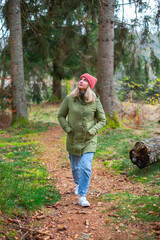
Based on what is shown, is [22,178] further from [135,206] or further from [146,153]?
[146,153]

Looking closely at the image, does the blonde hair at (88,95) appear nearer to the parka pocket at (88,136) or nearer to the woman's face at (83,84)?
the woman's face at (83,84)

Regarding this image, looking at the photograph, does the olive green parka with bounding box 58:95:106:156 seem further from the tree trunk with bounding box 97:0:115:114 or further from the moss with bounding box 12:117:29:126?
the moss with bounding box 12:117:29:126

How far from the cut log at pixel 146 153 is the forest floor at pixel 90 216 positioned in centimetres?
51

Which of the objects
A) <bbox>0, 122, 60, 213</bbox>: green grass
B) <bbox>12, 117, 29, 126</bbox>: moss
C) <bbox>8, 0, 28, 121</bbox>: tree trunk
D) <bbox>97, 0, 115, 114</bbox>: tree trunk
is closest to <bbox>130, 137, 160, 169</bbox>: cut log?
<bbox>0, 122, 60, 213</bbox>: green grass

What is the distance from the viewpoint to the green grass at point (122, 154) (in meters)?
5.66

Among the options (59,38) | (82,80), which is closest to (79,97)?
(82,80)

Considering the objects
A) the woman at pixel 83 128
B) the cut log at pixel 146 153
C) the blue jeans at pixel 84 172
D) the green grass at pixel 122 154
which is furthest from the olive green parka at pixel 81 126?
the green grass at pixel 122 154

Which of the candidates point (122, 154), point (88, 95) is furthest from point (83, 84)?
point (122, 154)

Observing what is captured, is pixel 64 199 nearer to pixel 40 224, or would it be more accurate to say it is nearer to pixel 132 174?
pixel 40 224

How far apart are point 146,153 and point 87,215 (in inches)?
86.8

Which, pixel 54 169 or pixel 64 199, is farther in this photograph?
pixel 54 169

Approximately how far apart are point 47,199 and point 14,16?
892 centimetres

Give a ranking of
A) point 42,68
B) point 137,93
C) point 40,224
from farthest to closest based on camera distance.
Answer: point 42,68 < point 137,93 < point 40,224

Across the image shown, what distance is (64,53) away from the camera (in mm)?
17625
